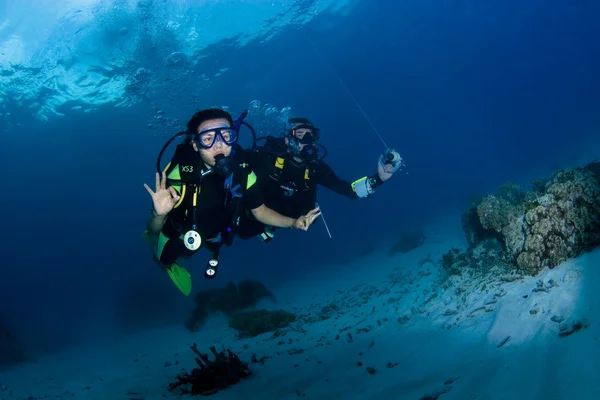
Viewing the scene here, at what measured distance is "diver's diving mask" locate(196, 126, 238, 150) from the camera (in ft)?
15.5

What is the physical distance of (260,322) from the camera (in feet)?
30.1

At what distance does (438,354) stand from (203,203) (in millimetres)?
3884

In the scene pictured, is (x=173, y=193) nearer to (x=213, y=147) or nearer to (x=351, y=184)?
(x=213, y=147)

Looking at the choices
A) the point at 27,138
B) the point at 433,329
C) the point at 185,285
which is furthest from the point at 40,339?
the point at 433,329

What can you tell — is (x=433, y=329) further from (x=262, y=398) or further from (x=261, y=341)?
(x=261, y=341)

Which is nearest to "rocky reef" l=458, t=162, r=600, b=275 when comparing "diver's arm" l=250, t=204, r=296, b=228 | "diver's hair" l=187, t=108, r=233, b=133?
"diver's arm" l=250, t=204, r=296, b=228

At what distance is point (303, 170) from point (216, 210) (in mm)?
2938

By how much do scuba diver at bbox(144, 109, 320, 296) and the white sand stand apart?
7.02ft

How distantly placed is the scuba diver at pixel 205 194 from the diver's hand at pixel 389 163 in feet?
9.90

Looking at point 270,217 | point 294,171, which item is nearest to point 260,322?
point 294,171

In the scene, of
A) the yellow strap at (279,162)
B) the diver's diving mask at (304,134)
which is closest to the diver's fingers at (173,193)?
the yellow strap at (279,162)

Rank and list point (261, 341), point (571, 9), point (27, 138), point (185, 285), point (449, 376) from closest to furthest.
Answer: point (449, 376), point (185, 285), point (261, 341), point (27, 138), point (571, 9)

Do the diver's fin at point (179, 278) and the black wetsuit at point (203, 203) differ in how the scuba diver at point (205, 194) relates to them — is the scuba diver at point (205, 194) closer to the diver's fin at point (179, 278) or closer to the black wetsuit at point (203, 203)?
the black wetsuit at point (203, 203)

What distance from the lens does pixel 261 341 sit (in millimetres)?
7504
